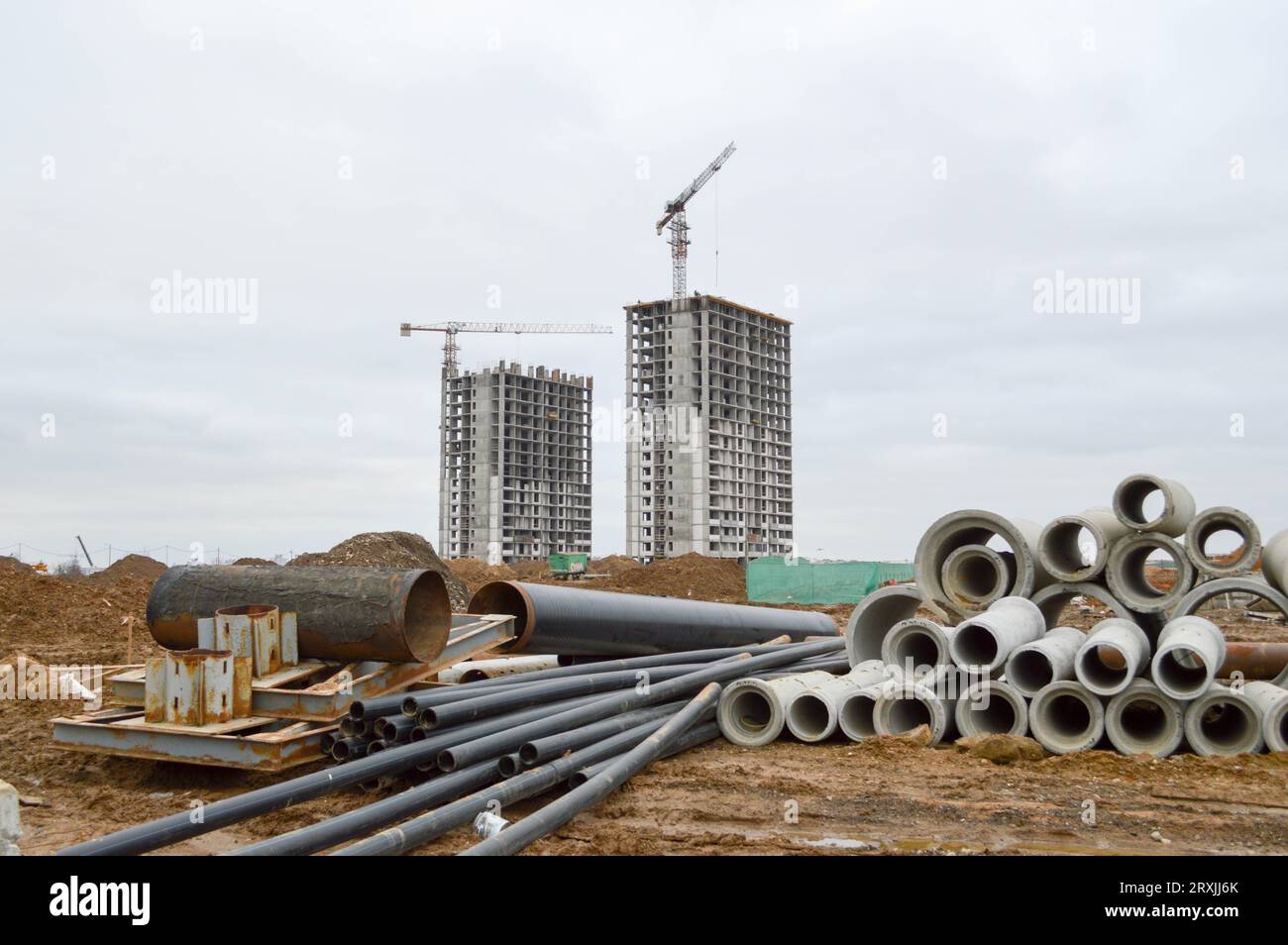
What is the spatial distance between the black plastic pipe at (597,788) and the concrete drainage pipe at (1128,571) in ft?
12.7

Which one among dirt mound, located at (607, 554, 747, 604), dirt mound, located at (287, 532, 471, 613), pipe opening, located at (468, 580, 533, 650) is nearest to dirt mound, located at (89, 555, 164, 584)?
dirt mound, located at (287, 532, 471, 613)

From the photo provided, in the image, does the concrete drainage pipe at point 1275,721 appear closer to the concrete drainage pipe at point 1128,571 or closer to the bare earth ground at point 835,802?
the bare earth ground at point 835,802

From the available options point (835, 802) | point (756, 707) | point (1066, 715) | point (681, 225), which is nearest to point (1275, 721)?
point (1066, 715)

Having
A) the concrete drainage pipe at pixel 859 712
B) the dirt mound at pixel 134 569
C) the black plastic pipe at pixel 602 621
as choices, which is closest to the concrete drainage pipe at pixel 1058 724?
the concrete drainage pipe at pixel 859 712

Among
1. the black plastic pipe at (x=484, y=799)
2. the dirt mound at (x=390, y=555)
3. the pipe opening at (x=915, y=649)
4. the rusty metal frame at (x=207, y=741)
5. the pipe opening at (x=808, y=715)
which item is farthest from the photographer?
the dirt mound at (x=390, y=555)

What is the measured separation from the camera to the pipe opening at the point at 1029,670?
8.23m

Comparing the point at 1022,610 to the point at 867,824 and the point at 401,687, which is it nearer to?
the point at 867,824

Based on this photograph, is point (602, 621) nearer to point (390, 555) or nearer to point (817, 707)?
point (817, 707)

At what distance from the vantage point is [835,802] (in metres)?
6.64

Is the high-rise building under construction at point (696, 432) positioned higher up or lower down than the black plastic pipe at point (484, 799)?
higher up

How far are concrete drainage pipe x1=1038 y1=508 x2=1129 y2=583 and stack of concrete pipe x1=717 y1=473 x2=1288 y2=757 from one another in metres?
0.02
